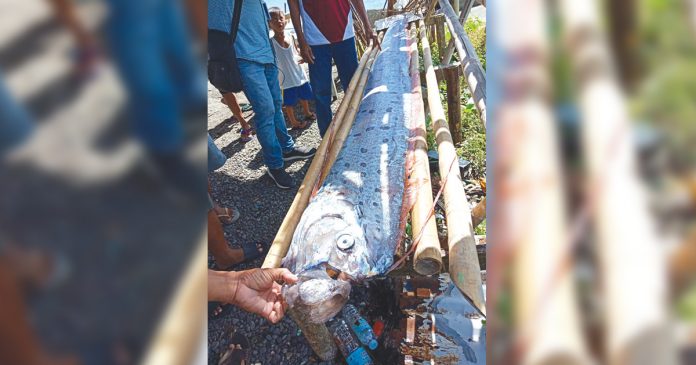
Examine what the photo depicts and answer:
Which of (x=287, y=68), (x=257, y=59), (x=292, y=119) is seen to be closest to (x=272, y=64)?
(x=257, y=59)

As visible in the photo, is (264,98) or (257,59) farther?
(264,98)

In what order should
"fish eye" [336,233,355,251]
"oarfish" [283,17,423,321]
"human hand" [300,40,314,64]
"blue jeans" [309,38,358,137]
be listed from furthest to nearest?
"blue jeans" [309,38,358,137] → "human hand" [300,40,314,64] → "fish eye" [336,233,355,251] → "oarfish" [283,17,423,321]

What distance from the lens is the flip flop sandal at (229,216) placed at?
3892mm

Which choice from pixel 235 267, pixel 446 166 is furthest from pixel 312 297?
pixel 235 267

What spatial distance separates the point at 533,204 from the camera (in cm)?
37

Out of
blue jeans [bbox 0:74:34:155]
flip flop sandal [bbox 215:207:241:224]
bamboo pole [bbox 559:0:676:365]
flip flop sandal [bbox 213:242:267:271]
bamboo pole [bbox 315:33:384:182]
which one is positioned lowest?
flip flop sandal [bbox 213:242:267:271]

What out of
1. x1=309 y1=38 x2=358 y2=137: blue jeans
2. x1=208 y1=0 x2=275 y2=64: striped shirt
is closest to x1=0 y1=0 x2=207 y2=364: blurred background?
x1=208 y1=0 x2=275 y2=64: striped shirt

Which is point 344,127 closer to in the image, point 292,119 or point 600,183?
point 292,119

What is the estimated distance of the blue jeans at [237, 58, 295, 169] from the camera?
3.59 metres

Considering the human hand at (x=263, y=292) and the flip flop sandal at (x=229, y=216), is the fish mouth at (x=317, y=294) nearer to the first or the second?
the human hand at (x=263, y=292)

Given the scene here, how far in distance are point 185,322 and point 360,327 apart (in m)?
2.44

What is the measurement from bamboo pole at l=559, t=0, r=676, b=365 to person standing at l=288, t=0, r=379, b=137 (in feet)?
13.2

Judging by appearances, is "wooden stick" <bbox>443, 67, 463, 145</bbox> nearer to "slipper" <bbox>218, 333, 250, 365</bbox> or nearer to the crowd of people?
A: the crowd of people

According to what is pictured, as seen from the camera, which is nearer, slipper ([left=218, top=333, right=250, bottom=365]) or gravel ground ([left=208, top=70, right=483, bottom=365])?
slipper ([left=218, top=333, right=250, bottom=365])
